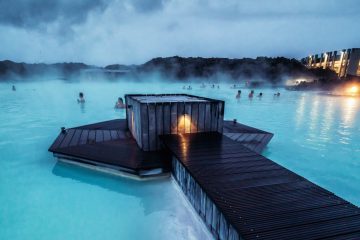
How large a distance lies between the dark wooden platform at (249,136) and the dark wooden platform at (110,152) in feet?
11.3

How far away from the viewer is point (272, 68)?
71438mm

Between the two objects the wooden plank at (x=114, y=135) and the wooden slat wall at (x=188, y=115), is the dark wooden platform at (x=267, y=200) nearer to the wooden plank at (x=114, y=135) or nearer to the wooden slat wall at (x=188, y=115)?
the wooden slat wall at (x=188, y=115)

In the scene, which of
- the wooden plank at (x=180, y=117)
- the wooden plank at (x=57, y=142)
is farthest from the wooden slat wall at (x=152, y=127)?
the wooden plank at (x=57, y=142)

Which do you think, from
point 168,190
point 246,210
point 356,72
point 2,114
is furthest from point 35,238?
point 356,72

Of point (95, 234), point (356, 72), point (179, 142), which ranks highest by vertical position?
point (356, 72)

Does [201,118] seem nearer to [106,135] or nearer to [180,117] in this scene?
[180,117]

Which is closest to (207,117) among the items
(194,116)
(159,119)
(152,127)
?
(194,116)

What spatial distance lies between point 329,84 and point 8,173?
53.0 meters

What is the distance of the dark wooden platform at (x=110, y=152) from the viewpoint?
6121 mm

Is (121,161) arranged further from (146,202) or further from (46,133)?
(46,133)

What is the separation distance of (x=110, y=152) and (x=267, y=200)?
5.19 meters

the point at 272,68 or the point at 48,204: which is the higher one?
the point at 272,68

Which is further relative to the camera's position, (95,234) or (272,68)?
(272,68)

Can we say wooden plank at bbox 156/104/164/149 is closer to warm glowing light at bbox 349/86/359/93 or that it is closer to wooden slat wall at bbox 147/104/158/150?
wooden slat wall at bbox 147/104/158/150
